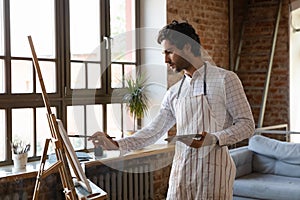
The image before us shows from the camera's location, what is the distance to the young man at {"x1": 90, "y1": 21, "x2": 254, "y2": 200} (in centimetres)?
226

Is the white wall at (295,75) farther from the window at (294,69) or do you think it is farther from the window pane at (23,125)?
the window pane at (23,125)

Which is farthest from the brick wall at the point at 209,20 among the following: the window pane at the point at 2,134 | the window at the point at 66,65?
the window pane at the point at 2,134

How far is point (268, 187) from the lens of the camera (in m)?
4.30

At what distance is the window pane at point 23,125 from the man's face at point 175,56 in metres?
2.09

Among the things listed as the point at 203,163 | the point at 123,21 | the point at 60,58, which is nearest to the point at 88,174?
the point at 60,58

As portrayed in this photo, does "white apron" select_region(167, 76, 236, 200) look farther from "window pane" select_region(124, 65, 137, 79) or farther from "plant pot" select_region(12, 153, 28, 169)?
"window pane" select_region(124, 65, 137, 79)

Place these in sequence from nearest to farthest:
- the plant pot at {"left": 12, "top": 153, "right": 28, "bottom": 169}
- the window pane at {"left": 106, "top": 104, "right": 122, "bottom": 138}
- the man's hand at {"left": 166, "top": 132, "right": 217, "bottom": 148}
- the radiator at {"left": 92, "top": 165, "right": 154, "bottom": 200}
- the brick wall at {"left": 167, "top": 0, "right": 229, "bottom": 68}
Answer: the man's hand at {"left": 166, "top": 132, "right": 217, "bottom": 148} → the plant pot at {"left": 12, "top": 153, "right": 28, "bottom": 169} → the radiator at {"left": 92, "top": 165, "right": 154, "bottom": 200} → the window pane at {"left": 106, "top": 104, "right": 122, "bottom": 138} → the brick wall at {"left": 167, "top": 0, "right": 229, "bottom": 68}

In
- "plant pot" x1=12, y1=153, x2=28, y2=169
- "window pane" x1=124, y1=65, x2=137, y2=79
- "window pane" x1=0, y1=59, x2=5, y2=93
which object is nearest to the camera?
"plant pot" x1=12, y1=153, x2=28, y2=169

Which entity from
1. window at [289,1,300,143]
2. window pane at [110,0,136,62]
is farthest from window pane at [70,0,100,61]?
window at [289,1,300,143]

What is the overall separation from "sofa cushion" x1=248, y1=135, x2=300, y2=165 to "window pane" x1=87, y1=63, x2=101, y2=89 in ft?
6.09

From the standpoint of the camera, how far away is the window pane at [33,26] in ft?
12.9

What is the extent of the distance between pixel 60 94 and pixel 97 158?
0.70m

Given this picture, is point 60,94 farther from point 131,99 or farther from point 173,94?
point 173,94

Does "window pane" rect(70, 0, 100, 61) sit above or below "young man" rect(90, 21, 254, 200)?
above
